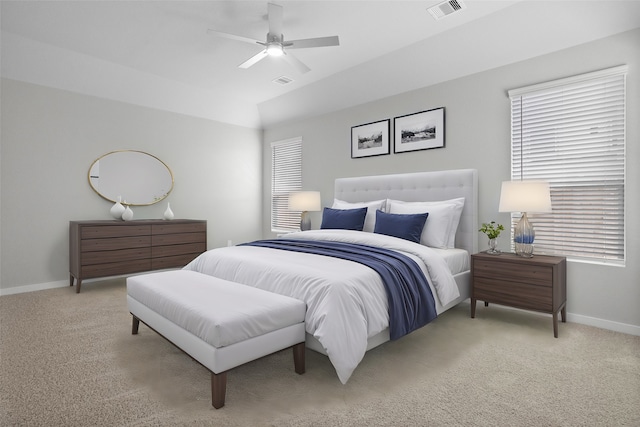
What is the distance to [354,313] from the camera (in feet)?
6.57

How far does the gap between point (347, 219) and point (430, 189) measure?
3.38 ft

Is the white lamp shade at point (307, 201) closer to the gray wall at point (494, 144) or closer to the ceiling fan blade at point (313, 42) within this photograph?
the gray wall at point (494, 144)

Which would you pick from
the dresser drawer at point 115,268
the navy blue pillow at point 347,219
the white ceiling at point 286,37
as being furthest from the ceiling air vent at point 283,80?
the dresser drawer at point 115,268

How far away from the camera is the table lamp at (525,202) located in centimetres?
290

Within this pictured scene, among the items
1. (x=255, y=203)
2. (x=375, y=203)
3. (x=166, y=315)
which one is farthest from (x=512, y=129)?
(x=255, y=203)

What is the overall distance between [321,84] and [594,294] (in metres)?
3.97

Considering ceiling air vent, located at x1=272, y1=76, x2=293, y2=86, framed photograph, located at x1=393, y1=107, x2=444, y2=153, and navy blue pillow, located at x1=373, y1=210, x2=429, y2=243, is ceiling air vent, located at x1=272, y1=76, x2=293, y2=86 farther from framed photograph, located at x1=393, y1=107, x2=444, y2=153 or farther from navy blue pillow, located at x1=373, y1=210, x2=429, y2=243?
navy blue pillow, located at x1=373, y1=210, x2=429, y2=243

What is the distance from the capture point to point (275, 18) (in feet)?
9.87

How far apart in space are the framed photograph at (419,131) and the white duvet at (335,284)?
168 centimetres

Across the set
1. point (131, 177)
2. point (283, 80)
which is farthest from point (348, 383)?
point (131, 177)

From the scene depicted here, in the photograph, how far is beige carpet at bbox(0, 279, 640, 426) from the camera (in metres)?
1.68

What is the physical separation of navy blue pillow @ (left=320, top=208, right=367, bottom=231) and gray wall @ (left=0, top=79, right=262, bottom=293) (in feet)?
8.48

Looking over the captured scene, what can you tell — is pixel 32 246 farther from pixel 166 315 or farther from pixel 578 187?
pixel 578 187

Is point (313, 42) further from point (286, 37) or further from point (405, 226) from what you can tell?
point (405, 226)
